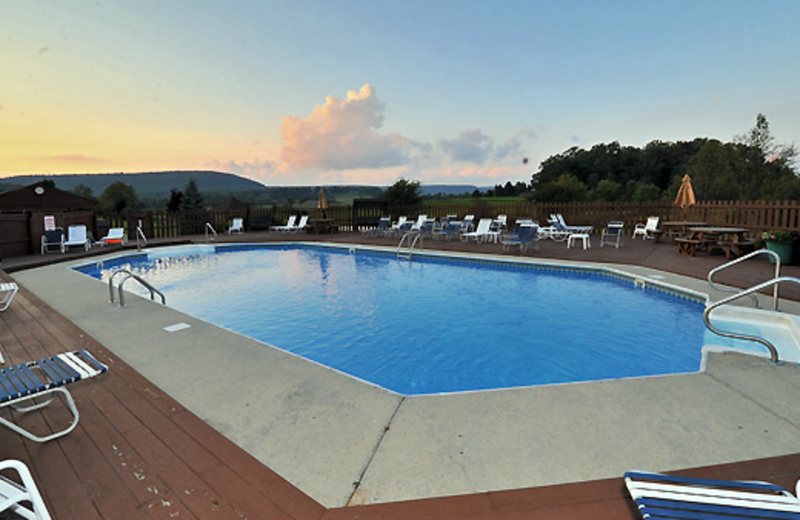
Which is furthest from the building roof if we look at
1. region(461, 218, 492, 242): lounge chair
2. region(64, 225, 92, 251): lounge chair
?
region(461, 218, 492, 242): lounge chair

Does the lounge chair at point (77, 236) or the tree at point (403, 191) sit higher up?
the tree at point (403, 191)

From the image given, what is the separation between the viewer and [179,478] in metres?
1.87

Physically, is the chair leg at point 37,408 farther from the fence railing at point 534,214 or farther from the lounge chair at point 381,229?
the lounge chair at point 381,229

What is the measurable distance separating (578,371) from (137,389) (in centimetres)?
424

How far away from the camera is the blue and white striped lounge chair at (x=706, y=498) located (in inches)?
57.6

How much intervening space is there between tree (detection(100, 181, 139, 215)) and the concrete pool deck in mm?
62581

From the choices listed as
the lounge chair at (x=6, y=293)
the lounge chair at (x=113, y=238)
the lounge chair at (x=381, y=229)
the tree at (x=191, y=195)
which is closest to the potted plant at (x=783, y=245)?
the lounge chair at (x=381, y=229)

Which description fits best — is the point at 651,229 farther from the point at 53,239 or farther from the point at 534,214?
the point at 53,239

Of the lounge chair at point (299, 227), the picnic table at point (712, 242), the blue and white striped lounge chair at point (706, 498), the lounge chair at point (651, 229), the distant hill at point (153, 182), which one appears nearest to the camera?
the blue and white striped lounge chair at point (706, 498)

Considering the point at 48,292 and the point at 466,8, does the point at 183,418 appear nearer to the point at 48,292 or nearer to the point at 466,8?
the point at 48,292

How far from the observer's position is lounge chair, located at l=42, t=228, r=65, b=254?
36.2 feet

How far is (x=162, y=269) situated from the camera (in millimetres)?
10336

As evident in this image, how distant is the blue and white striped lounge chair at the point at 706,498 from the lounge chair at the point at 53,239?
14.5m

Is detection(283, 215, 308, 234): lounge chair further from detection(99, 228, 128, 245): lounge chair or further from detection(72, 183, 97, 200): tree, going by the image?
detection(72, 183, 97, 200): tree
